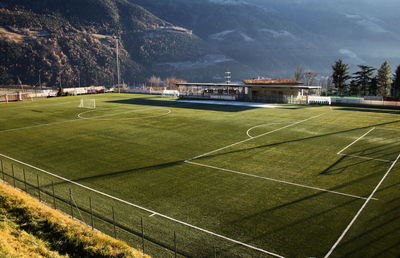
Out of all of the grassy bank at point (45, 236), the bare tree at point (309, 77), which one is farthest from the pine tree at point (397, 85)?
the grassy bank at point (45, 236)

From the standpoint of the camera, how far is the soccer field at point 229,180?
1390 centimetres

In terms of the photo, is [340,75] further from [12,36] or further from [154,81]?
[12,36]

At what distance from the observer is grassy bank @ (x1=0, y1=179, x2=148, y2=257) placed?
493 inches

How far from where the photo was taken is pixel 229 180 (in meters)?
20.7

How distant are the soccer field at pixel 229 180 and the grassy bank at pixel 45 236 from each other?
1.22 meters

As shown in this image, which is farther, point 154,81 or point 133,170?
point 154,81

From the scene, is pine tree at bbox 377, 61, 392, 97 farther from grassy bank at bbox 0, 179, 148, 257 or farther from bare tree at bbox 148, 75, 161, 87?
bare tree at bbox 148, 75, 161, 87

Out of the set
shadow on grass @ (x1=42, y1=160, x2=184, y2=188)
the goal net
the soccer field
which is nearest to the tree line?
the goal net

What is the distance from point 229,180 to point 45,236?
36.2 feet

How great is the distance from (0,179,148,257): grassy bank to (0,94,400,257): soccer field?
1.22 m

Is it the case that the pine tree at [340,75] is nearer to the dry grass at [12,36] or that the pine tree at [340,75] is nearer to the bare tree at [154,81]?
the bare tree at [154,81]

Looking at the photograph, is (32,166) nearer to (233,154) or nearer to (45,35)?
(233,154)

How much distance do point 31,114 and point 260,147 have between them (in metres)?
37.9

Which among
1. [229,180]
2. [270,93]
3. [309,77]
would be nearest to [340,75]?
[309,77]
